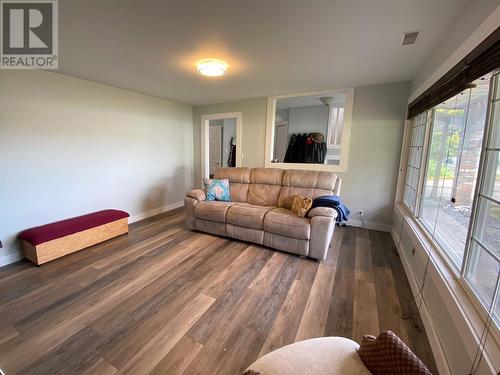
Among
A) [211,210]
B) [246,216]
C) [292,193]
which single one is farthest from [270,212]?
[211,210]

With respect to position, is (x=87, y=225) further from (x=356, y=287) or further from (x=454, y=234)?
(x=454, y=234)

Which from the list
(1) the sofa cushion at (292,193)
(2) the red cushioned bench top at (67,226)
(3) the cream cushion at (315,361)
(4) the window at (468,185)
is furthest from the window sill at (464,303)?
(2) the red cushioned bench top at (67,226)

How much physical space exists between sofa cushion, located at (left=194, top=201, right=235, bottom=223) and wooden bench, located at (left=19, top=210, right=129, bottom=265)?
1093 mm

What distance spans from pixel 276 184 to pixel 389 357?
9.23 ft

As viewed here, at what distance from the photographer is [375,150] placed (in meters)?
3.41

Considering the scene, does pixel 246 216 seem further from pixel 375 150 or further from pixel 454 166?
pixel 375 150

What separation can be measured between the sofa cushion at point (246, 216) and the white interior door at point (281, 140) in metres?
3.04

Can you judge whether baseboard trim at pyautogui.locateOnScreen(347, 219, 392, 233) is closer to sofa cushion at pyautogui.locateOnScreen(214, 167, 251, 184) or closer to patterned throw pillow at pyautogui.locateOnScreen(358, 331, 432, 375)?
sofa cushion at pyautogui.locateOnScreen(214, 167, 251, 184)

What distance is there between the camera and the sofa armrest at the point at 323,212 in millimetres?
2553

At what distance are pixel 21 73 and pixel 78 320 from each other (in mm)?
2736

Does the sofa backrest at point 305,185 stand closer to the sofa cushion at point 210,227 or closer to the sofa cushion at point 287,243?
the sofa cushion at point 287,243

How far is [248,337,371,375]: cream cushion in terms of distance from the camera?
2.89ft

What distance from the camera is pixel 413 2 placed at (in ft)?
4.74

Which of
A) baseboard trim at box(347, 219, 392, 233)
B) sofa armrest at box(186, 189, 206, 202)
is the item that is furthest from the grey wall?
sofa armrest at box(186, 189, 206, 202)
